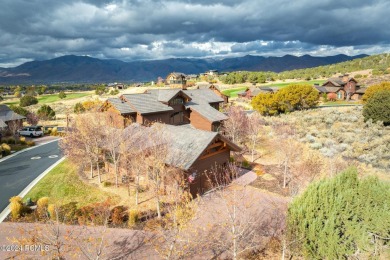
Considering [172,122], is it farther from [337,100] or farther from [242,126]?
[337,100]

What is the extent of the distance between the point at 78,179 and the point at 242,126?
2573cm

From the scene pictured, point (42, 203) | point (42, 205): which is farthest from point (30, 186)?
point (42, 205)

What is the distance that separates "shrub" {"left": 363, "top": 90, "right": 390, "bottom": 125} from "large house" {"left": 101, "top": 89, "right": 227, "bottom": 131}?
30.3m

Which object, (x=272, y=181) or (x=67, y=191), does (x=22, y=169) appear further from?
(x=272, y=181)

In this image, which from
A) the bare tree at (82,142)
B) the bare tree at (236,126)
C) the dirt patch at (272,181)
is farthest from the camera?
the bare tree at (236,126)

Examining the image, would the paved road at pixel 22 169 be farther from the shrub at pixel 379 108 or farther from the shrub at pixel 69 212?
the shrub at pixel 379 108

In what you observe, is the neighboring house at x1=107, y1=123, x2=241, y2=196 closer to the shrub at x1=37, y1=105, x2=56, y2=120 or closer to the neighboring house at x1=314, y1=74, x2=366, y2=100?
the shrub at x1=37, y1=105, x2=56, y2=120

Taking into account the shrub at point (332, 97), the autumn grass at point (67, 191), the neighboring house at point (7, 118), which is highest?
the neighboring house at point (7, 118)

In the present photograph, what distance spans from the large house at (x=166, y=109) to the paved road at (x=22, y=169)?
11.8 metres

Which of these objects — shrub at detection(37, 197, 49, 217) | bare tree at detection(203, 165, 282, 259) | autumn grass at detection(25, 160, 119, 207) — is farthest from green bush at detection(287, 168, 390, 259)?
shrub at detection(37, 197, 49, 217)

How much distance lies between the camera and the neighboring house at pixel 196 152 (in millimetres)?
24234

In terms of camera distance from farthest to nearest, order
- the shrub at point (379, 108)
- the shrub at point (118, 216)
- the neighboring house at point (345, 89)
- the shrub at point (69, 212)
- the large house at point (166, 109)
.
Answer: the neighboring house at point (345, 89) → the shrub at point (379, 108) → the large house at point (166, 109) → the shrub at point (69, 212) → the shrub at point (118, 216)

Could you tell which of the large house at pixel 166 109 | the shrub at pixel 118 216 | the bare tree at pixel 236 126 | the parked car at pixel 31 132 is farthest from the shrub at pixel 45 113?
the shrub at pixel 118 216

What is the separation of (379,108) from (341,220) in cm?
4659
